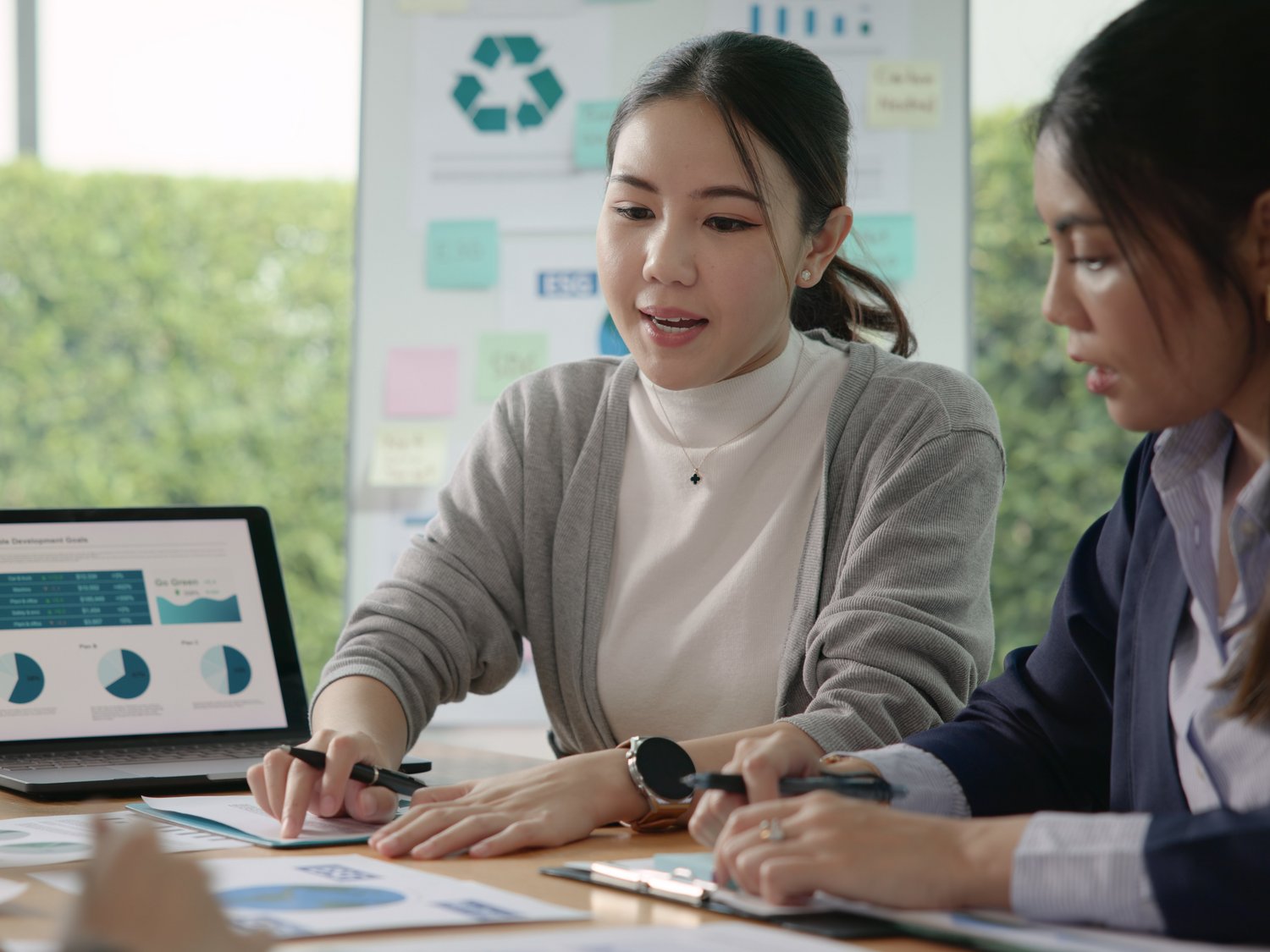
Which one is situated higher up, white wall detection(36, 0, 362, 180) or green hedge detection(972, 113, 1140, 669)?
white wall detection(36, 0, 362, 180)

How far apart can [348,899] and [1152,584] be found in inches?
24.7

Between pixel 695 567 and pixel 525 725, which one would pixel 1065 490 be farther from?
pixel 695 567

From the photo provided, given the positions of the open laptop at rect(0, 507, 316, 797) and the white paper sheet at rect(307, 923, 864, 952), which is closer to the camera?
the white paper sheet at rect(307, 923, 864, 952)

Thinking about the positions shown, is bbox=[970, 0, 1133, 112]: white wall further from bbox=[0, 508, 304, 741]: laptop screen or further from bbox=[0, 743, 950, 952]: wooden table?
bbox=[0, 743, 950, 952]: wooden table

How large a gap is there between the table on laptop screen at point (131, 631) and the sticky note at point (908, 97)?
1.60 meters

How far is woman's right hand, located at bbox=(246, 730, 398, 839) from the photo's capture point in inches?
48.7

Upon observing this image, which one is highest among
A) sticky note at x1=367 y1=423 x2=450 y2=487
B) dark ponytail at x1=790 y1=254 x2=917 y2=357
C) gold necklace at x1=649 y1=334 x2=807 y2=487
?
dark ponytail at x1=790 y1=254 x2=917 y2=357

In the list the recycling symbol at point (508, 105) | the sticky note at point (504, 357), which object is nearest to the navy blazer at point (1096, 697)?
the sticky note at point (504, 357)

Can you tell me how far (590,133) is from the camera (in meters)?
2.85

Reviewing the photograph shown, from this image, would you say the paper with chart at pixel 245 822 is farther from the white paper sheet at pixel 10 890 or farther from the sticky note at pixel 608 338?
the sticky note at pixel 608 338

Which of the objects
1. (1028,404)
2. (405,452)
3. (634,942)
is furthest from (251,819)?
(1028,404)

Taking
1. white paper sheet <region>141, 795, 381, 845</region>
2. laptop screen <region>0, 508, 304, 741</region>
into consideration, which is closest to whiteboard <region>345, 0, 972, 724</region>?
laptop screen <region>0, 508, 304, 741</region>

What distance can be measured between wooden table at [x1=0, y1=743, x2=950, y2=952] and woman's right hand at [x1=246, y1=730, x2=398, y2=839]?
0.10m

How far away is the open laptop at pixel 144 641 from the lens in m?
1.50
